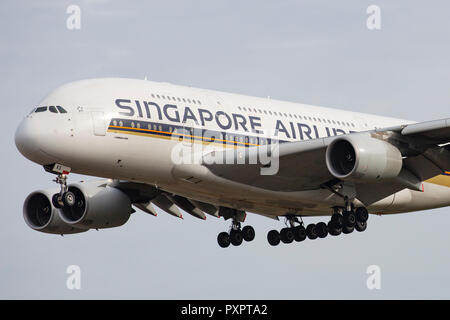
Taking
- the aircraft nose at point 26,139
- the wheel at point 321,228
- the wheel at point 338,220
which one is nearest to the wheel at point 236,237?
the wheel at point 321,228

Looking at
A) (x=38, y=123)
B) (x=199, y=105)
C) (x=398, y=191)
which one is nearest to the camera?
(x=38, y=123)

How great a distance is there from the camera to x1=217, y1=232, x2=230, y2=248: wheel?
4441 centimetres

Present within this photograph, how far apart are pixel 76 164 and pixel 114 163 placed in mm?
1337

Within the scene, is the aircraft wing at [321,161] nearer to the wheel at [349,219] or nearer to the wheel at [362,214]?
the wheel at [362,214]

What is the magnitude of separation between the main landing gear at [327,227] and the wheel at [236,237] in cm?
135

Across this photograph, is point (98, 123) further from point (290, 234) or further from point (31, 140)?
point (290, 234)

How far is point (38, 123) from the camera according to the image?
120ft

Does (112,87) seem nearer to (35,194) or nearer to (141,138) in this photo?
(141,138)

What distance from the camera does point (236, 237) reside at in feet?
145

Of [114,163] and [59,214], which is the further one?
[59,214]

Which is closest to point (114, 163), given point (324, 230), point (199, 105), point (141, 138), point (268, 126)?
point (141, 138)

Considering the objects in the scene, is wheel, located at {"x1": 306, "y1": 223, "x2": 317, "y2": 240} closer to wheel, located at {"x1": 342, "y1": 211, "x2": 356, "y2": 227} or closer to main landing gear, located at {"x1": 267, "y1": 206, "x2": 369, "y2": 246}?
main landing gear, located at {"x1": 267, "y1": 206, "x2": 369, "y2": 246}

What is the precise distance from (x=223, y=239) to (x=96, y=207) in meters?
5.54

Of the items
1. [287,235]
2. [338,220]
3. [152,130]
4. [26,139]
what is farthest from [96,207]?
[338,220]
